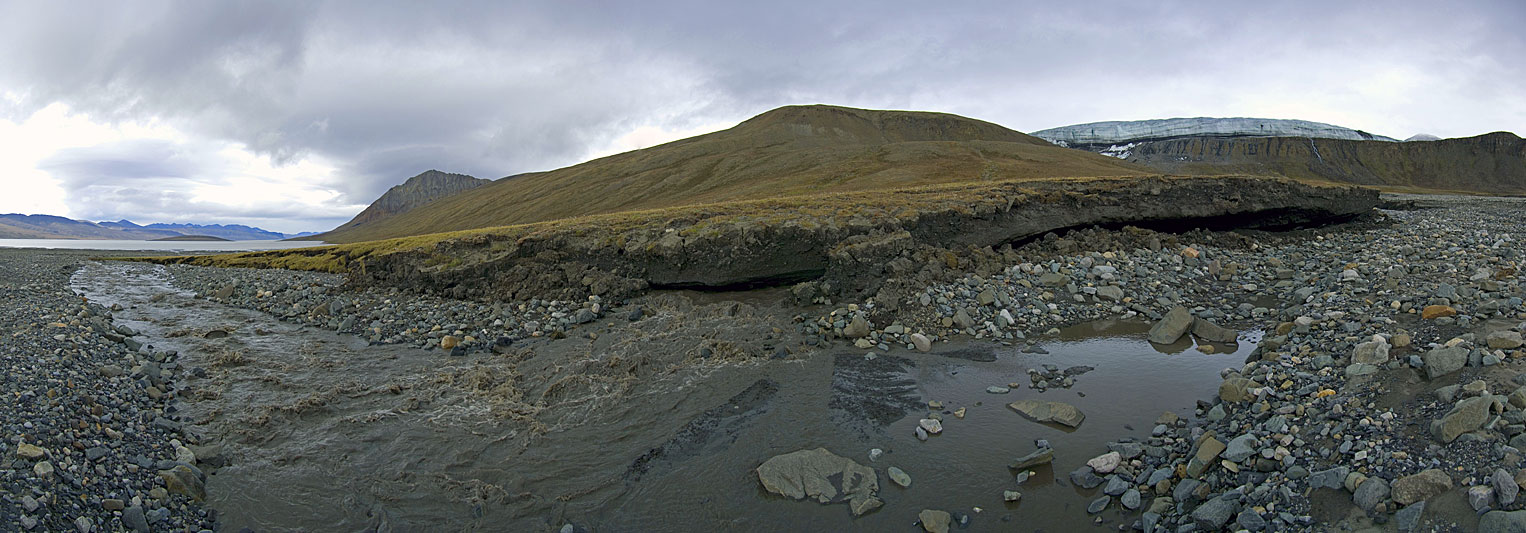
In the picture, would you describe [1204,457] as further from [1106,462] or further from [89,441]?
[89,441]

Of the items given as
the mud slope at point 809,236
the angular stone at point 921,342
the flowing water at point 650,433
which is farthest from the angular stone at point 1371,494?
the mud slope at point 809,236

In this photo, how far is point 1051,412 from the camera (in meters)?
9.64

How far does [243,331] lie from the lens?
17875mm

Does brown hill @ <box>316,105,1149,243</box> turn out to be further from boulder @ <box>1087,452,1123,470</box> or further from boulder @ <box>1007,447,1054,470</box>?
boulder @ <box>1087,452,1123,470</box>

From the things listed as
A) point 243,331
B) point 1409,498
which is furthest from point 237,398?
point 1409,498

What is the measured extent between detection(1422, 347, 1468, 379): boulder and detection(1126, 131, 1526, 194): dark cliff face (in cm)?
14548

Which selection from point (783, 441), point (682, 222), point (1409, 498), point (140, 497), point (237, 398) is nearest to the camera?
point (1409, 498)

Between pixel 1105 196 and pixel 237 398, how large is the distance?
28204mm

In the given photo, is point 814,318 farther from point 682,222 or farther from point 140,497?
point 140,497

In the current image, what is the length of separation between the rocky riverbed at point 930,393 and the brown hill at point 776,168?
108 ft

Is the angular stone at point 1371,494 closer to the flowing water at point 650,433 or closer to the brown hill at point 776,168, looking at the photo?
the flowing water at point 650,433

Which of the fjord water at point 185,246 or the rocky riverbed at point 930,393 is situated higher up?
the fjord water at point 185,246

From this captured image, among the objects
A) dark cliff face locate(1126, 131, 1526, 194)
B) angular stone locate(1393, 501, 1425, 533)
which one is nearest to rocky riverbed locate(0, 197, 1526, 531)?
angular stone locate(1393, 501, 1425, 533)

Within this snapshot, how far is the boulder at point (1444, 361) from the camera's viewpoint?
7242mm
